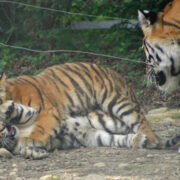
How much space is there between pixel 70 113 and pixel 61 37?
4.41 metres

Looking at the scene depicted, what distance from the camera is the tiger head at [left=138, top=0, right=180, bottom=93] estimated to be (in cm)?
395

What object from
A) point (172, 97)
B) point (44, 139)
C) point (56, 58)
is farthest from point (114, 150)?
point (56, 58)

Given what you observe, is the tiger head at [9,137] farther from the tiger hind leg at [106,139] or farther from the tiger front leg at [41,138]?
the tiger hind leg at [106,139]

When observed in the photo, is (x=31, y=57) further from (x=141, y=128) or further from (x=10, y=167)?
(x=10, y=167)

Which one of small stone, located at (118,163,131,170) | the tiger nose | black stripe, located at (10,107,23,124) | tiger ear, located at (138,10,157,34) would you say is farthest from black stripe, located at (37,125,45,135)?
tiger ear, located at (138,10,157,34)

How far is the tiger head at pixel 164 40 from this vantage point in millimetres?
3953

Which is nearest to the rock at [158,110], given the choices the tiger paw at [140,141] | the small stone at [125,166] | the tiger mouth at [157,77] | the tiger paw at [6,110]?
the tiger paw at [140,141]

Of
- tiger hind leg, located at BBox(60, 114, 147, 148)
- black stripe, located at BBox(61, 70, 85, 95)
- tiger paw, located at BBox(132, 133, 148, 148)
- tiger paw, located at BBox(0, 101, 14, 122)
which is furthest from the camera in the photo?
black stripe, located at BBox(61, 70, 85, 95)

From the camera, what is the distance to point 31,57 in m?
9.18

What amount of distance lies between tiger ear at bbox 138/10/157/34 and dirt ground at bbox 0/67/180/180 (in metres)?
1.20

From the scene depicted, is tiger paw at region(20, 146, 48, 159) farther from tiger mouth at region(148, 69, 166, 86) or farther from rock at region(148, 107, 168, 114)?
rock at region(148, 107, 168, 114)

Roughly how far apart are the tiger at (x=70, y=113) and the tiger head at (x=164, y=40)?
30.3 inches

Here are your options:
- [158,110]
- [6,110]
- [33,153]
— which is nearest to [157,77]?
[33,153]

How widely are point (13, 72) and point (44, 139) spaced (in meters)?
4.70
